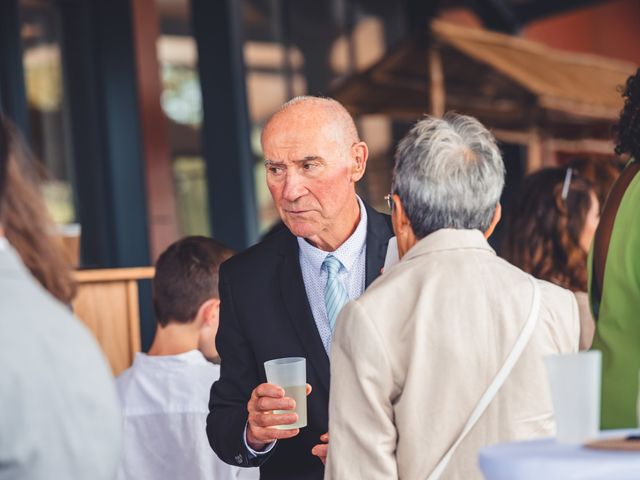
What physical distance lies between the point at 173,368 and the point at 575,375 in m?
1.71

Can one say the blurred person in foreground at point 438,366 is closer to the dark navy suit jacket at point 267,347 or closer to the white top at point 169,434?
the dark navy suit jacket at point 267,347

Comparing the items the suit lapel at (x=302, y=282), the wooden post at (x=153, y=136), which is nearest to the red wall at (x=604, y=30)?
the wooden post at (x=153, y=136)

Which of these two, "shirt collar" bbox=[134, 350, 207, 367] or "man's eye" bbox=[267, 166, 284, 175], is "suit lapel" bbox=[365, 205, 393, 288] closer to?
"man's eye" bbox=[267, 166, 284, 175]

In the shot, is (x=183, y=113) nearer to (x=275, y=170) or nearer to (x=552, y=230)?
(x=552, y=230)

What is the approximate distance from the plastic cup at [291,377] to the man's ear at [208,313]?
1.02 metres

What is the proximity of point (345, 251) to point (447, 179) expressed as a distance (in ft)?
1.97

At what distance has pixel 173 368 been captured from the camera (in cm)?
299

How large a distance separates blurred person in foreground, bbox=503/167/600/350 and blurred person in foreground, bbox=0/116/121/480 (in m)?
2.32

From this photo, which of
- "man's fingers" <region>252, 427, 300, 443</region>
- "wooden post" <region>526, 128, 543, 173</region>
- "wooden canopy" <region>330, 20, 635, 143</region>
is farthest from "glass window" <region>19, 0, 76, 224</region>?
"man's fingers" <region>252, 427, 300, 443</region>

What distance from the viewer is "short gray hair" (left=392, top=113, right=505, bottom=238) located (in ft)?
6.31

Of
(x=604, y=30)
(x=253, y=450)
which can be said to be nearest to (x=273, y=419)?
(x=253, y=450)

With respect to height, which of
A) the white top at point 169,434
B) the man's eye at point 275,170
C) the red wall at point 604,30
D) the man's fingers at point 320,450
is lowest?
the white top at point 169,434

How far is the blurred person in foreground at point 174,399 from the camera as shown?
2.93m

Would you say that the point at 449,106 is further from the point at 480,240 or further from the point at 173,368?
the point at 480,240
